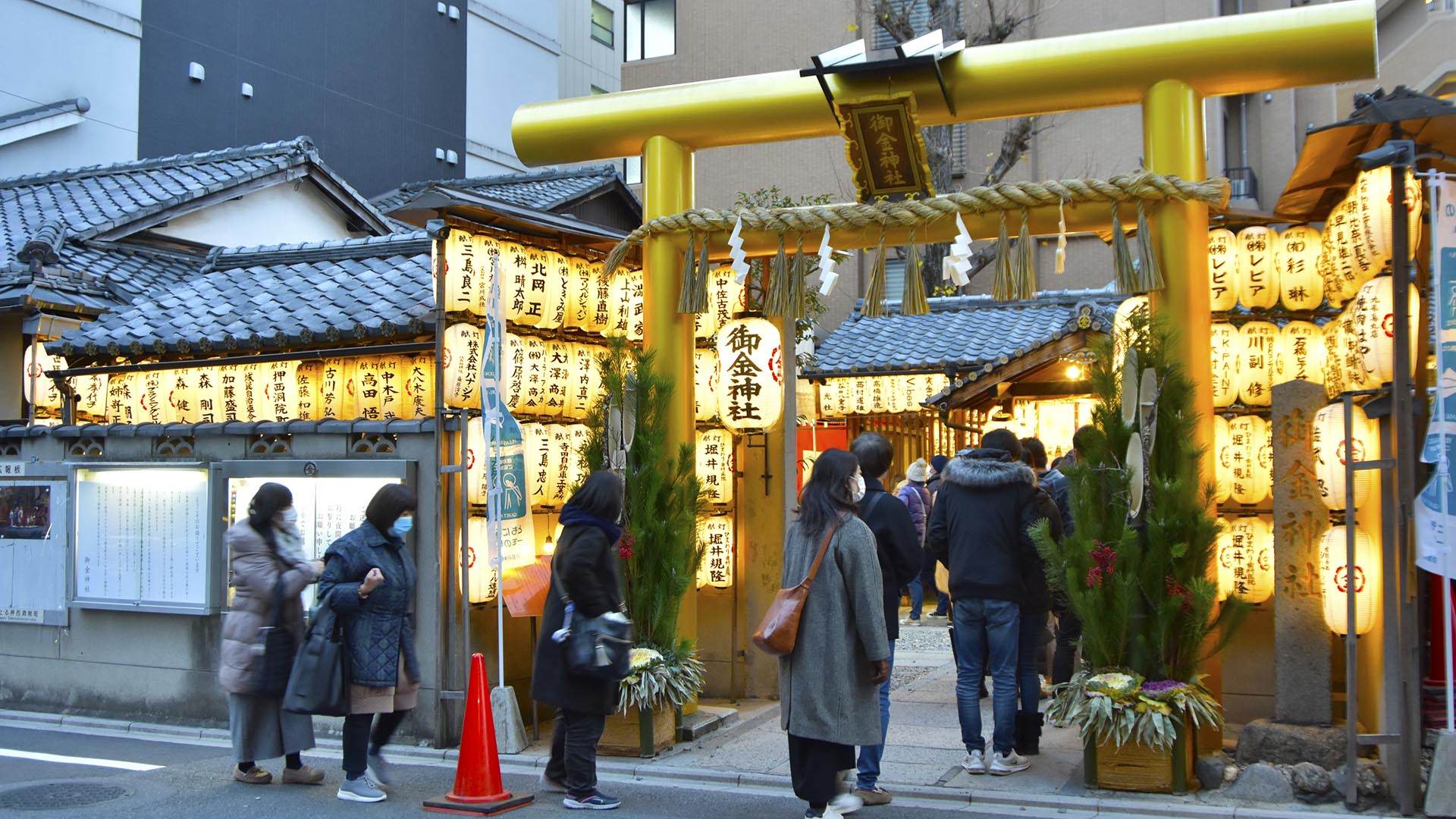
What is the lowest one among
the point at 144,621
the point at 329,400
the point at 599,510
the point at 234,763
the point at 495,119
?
the point at 234,763

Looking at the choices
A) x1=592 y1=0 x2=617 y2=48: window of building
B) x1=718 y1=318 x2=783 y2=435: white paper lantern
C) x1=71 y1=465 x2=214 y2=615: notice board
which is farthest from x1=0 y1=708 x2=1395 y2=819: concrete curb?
x1=592 y1=0 x2=617 y2=48: window of building

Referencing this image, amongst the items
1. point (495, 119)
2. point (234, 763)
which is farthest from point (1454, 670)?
point (495, 119)

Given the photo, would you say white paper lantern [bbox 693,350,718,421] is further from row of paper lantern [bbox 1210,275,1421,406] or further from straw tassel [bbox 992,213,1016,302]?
row of paper lantern [bbox 1210,275,1421,406]

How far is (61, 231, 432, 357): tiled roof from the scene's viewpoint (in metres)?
11.5

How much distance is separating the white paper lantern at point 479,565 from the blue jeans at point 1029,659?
4038 mm

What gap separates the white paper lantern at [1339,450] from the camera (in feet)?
25.0

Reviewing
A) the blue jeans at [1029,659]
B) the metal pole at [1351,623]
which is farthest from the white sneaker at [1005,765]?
the metal pole at [1351,623]

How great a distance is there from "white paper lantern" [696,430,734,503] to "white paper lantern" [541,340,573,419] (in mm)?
1343

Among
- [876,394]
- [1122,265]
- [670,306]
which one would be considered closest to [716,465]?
[670,306]

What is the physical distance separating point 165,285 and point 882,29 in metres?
16.7

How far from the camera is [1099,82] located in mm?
8891

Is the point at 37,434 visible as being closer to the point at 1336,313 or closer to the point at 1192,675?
the point at 1192,675

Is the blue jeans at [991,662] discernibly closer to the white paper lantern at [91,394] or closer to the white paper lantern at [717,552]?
the white paper lantern at [717,552]

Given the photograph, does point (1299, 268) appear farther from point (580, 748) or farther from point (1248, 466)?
point (580, 748)
